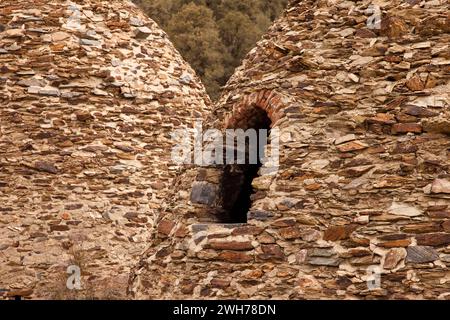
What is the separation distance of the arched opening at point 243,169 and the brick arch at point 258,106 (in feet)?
0.04

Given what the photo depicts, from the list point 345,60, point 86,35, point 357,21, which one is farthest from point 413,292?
point 86,35

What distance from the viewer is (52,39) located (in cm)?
873

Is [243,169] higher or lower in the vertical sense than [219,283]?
higher

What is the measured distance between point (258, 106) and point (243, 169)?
765 millimetres

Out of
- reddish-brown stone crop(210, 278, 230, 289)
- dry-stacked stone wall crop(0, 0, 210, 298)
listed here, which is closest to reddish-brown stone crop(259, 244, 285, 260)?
reddish-brown stone crop(210, 278, 230, 289)

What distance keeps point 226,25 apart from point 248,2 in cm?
257

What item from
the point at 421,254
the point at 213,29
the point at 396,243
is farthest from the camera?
the point at 213,29

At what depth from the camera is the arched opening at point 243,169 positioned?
593cm

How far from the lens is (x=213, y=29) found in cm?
2606

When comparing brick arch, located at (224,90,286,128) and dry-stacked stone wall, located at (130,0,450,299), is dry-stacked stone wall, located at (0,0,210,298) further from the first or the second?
brick arch, located at (224,90,286,128)

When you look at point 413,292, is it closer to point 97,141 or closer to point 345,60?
point 345,60

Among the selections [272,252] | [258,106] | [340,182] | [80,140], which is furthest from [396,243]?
[80,140]

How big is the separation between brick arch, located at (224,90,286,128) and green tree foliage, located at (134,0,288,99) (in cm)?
1726

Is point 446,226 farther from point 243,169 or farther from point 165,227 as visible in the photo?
point 165,227
